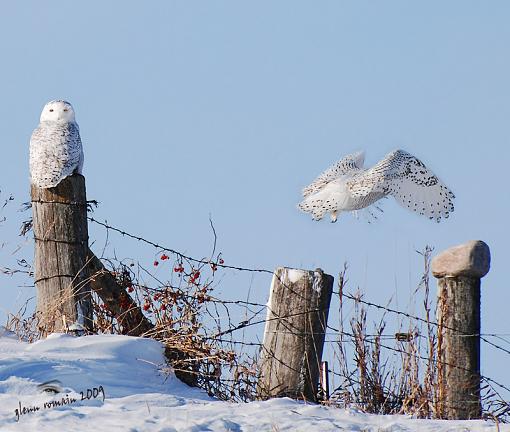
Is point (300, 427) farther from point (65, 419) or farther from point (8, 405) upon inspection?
point (8, 405)

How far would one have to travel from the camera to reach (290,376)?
17.9ft

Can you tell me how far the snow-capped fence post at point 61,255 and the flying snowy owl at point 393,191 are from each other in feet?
7.33

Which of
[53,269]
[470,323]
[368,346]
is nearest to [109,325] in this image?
[53,269]

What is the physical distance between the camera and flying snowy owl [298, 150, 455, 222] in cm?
759

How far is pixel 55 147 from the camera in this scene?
247 inches

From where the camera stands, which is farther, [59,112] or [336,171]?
[336,171]

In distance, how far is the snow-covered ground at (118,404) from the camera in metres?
4.16

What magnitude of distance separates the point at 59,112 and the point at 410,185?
9.55ft

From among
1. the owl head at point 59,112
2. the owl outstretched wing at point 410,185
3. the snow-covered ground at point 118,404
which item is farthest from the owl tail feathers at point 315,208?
the snow-covered ground at point 118,404

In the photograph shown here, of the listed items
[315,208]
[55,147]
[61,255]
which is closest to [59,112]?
[55,147]

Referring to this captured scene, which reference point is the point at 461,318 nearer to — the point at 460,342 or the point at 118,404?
the point at 460,342

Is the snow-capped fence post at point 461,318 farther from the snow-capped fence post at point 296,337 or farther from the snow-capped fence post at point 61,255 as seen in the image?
the snow-capped fence post at point 61,255

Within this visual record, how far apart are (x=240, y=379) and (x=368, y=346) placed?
2.60ft

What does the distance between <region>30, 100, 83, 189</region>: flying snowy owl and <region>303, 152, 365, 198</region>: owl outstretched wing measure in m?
2.44
